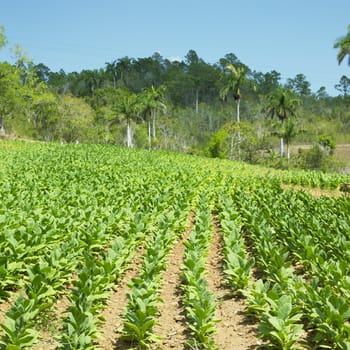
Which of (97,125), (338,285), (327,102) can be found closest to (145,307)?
(338,285)

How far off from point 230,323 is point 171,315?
851mm

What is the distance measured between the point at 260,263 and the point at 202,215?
115 inches

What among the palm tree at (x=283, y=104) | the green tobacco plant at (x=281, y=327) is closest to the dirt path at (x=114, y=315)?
the green tobacco plant at (x=281, y=327)

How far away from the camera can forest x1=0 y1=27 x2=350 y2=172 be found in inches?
1845

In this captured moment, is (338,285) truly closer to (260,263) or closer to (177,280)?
(260,263)

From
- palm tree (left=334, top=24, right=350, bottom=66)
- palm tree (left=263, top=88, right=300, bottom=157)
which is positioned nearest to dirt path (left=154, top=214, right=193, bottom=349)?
palm tree (left=334, top=24, right=350, bottom=66)

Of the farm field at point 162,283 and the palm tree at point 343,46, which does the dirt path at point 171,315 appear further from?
the palm tree at point 343,46

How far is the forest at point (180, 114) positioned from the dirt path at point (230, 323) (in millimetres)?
30441

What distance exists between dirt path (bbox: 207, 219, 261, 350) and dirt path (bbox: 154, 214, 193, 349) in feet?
1.61

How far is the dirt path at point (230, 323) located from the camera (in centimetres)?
503

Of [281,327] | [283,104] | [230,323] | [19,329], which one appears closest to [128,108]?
[283,104]

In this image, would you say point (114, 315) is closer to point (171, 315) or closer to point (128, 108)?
point (171, 315)

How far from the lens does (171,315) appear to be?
5.87m

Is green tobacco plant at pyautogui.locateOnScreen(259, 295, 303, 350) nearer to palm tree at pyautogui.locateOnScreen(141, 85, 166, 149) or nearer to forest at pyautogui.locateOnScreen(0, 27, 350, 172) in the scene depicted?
forest at pyautogui.locateOnScreen(0, 27, 350, 172)
